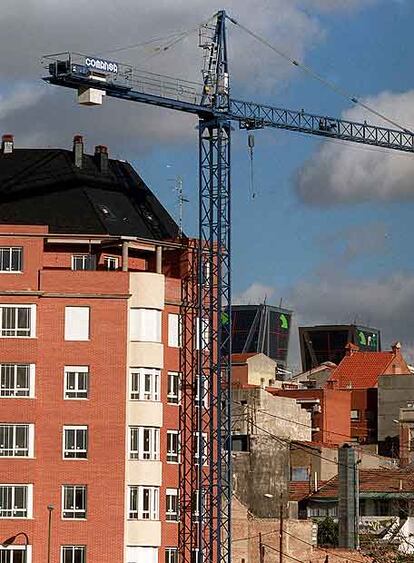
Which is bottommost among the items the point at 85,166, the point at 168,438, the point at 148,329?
the point at 168,438

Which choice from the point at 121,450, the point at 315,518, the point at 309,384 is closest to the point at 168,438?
the point at 121,450

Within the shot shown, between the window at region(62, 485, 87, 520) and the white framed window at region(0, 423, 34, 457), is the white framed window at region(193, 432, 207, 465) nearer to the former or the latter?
the window at region(62, 485, 87, 520)

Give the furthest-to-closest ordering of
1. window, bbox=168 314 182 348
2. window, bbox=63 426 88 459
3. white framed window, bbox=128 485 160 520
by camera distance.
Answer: window, bbox=168 314 182 348
white framed window, bbox=128 485 160 520
window, bbox=63 426 88 459

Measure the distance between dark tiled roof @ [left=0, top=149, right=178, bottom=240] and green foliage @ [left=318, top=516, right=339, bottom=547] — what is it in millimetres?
25899

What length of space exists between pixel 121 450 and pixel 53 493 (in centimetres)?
440

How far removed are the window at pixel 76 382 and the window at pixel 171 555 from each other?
32.7ft

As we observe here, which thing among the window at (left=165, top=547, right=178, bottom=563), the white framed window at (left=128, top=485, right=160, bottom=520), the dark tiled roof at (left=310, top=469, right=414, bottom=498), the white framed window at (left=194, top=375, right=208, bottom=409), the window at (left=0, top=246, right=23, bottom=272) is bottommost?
the window at (left=165, top=547, right=178, bottom=563)

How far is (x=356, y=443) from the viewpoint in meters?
136

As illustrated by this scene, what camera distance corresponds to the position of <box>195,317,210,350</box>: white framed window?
3551 inches

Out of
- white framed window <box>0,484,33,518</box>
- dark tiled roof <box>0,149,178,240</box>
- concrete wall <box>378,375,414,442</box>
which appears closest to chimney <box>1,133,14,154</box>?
dark tiled roof <box>0,149,178,240</box>

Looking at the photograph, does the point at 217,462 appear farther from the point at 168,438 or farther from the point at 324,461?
the point at 324,461

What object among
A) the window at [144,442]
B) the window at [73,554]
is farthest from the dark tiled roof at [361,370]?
the window at [73,554]

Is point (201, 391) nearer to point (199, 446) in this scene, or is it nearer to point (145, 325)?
point (199, 446)

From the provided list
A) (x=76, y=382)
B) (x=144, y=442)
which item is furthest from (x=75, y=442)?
(x=144, y=442)
